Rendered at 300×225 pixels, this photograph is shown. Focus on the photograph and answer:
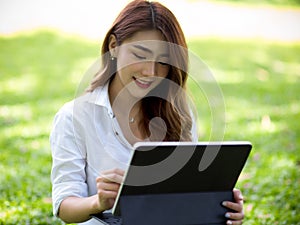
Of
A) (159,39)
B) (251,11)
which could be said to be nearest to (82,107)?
(159,39)

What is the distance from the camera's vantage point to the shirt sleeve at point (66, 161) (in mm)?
2682

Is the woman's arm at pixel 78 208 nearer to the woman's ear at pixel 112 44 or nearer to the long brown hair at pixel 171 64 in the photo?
the long brown hair at pixel 171 64

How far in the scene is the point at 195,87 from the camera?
795cm

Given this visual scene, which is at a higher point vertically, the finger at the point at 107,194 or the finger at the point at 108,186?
the finger at the point at 108,186

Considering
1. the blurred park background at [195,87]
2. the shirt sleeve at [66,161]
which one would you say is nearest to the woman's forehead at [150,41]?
the shirt sleeve at [66,161]

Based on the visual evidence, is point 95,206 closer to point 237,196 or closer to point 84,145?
point 84,145

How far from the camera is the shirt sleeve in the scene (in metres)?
2.68

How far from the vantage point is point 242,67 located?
9.20 m

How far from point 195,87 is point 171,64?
16.9ft

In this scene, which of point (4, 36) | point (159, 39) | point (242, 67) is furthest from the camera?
point (4, 36)

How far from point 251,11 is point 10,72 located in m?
5.92

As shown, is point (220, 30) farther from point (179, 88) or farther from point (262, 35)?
point (179, 88)

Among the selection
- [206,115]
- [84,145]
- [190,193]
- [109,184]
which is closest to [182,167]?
[190,193]

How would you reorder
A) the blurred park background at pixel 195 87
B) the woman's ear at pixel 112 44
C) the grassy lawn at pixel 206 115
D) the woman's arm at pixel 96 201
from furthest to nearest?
1. the blurred park background at pixel 195 87
2. the grassy lawn at pixel 206 115
3. the woman's ear at pixel 112 44
4. the woman's arm at pixel 96 201
